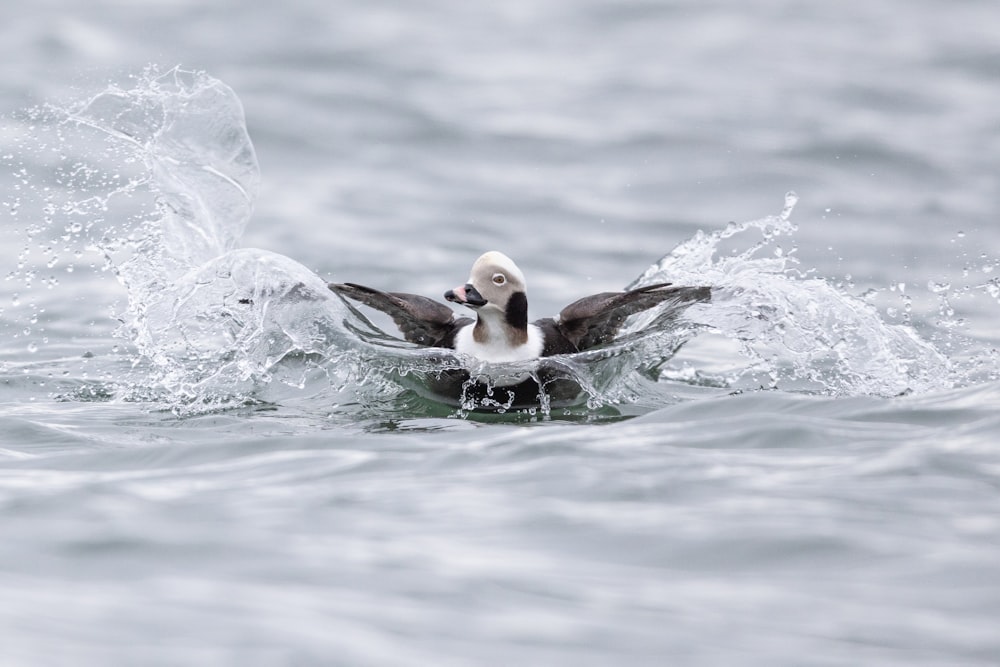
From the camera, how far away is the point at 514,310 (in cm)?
671

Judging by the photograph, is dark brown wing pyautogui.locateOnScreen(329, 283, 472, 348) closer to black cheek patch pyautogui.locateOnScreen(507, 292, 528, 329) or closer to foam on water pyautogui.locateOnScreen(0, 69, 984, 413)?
foam on water pyautogui.locateOnScreen(0, 69, 984, 413)

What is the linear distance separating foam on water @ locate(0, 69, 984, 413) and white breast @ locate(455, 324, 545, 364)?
92 mm

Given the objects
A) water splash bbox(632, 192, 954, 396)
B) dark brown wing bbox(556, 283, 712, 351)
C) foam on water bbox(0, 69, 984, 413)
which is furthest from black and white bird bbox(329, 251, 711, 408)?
water splash bbox(632, 192, 954, 396)

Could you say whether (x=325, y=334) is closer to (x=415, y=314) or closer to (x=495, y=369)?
(x=415, y=314)

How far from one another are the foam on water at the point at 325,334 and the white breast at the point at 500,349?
0.09 meters

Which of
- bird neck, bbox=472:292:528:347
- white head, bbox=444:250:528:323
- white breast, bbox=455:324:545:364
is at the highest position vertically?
white head, bbox=444:250:528:323

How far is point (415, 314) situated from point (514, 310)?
53cm

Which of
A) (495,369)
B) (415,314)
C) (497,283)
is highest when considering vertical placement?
(497,283)

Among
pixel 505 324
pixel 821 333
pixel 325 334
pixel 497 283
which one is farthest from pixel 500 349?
pixel 821 333

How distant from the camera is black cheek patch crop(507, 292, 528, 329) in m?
6.70

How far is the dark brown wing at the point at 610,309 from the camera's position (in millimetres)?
6535

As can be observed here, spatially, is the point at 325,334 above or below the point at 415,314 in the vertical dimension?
below

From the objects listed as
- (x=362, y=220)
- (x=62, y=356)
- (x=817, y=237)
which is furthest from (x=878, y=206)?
(x=62, y=356)

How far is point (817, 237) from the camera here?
10547mm
